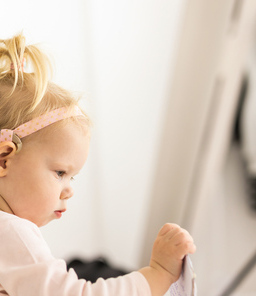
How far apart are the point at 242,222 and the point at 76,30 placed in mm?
1254

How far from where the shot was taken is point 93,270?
142 cm

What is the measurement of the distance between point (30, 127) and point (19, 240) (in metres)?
0.15

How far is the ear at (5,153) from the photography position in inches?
22.2

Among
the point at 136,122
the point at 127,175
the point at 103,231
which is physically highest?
the point at 136,122

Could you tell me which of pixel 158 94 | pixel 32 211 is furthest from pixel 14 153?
pixel 158 94

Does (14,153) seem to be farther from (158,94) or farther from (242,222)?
(242,222)

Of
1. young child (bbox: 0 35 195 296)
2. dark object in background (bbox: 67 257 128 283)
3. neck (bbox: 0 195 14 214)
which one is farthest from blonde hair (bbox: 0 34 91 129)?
dark object in background (bbox: 67 257 128 283)

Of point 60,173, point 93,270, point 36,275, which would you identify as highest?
point 60,173

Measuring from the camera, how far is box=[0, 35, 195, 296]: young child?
54 cm

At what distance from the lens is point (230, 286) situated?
130 centimetres

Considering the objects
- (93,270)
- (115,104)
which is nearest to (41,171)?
(93,270)

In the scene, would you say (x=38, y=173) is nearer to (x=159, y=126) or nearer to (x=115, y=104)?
(x=115, y=104)

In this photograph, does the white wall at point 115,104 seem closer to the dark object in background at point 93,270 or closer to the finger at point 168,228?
the dark object in background at point 93,270

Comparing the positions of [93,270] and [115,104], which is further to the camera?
[115,104]
